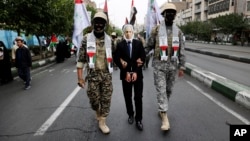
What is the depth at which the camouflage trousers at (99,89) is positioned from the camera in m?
4.98

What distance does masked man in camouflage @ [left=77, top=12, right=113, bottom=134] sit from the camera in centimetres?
489

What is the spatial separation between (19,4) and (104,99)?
13431mm

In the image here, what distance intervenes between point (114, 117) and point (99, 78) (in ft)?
4.23

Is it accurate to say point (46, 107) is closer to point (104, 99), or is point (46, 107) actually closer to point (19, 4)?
point (104, 99)

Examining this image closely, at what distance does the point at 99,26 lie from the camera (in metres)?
4.87

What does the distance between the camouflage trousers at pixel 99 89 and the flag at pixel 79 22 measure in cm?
78

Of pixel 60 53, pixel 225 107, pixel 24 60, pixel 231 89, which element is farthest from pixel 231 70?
pixel 60 53

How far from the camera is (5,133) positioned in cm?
519

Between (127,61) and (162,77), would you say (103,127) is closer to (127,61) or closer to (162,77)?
(127,61)

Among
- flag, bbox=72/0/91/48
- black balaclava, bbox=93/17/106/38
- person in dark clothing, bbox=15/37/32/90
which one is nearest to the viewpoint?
black balaclava, bbox=93/17/106/38

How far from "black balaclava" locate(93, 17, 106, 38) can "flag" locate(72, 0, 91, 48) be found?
59cm

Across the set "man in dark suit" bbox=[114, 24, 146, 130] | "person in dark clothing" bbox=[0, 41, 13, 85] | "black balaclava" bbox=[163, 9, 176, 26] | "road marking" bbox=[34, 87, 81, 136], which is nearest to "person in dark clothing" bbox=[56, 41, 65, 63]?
"person in dark clothing" bbox=[0, 41, 13, 85]

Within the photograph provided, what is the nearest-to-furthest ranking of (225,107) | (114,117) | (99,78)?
1. (99,78)
2. (114,117)
3. (225,107)

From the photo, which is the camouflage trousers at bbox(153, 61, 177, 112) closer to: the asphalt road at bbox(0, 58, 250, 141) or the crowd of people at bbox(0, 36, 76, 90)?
the asphalt road at bbox(0, 58, 250, 141)
